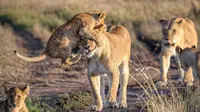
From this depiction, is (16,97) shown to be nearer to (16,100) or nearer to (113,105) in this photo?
(16,100)

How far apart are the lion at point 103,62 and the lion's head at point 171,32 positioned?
10.5ft

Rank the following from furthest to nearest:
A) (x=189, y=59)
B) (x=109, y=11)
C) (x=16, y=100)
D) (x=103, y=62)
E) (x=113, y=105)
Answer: (x=109, y=11) < (x=189, y=59) < (x=113, y=105) < (x=103, y=62) < (x=16, y=100)

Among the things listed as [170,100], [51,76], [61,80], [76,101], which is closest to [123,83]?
[76,101]

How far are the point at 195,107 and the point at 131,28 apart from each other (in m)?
13.3

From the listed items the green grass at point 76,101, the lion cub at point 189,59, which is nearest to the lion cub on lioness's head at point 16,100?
the green grass at point 76,101

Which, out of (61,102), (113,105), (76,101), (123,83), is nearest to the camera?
(113,105)

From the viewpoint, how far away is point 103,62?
11.5 meters

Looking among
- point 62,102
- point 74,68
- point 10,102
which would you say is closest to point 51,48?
point 10,102

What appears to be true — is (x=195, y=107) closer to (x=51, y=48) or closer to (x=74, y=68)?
(x=51, y=48)

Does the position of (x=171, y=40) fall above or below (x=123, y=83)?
above

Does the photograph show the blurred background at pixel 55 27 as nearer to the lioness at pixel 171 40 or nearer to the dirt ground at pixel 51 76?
the dirt ground at pixel 51 76

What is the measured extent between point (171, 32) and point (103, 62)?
425 centimetres

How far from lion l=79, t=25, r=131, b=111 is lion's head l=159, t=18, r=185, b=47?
126 inches

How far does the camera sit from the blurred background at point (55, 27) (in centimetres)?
1576
